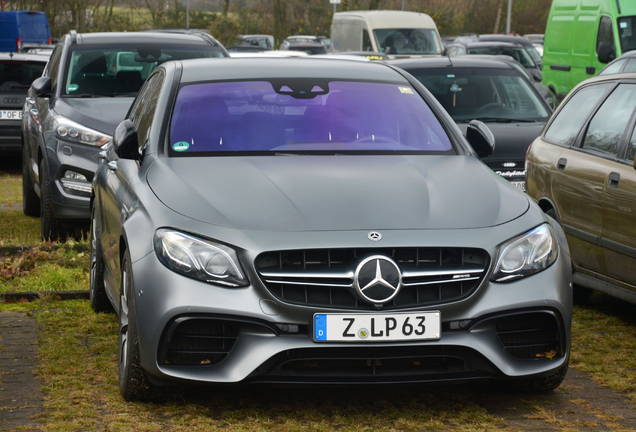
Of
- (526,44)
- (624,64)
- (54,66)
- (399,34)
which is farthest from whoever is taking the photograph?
(526,44)

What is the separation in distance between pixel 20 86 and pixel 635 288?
11623 millimetres

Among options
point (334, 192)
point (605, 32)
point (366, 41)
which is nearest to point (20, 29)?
point (366, 41)

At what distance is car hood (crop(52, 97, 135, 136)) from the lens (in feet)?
28.2

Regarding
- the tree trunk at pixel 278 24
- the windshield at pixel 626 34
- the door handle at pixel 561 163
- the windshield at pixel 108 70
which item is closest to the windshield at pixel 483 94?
the windshield at pixel 108 70

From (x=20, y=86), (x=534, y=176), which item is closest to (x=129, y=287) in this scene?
(x=534, y=176)

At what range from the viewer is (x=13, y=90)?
15.1m

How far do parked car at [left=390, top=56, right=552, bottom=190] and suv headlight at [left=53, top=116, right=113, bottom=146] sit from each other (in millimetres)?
3793

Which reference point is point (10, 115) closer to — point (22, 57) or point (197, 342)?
point (22, 57)

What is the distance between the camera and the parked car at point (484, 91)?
10656mm

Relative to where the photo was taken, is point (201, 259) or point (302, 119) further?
point (302, 119)

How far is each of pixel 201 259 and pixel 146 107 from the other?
80.7 inches

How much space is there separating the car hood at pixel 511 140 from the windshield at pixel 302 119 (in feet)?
13.6

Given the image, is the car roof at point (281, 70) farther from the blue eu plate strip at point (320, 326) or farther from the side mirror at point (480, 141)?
the blue eu plate strip at point (320, 326)

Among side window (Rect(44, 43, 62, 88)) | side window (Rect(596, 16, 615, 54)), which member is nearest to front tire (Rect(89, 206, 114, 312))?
side window (Rect(44, 43, 62, 88))
